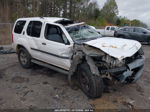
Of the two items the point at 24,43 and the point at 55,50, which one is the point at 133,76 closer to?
the point at 55,50

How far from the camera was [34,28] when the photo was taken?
20.9 feet

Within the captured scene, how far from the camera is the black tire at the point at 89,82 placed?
4327 millimetres

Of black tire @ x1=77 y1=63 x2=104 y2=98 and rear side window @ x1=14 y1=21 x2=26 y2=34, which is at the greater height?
rear side window @ x1=14 y1=21 x2=26 y2=34

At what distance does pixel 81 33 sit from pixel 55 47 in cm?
93

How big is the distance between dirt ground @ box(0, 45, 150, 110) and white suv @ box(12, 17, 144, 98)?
358mm

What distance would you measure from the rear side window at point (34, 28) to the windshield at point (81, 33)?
124cm

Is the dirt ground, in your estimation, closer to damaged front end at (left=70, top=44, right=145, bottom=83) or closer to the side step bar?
the side step bar

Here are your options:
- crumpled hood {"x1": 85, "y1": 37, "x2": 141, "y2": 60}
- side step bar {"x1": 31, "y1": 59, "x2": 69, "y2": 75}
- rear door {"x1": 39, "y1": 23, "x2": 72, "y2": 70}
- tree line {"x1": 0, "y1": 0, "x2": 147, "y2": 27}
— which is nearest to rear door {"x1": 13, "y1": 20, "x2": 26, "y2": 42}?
side step bar {"x1": 31, "y1": 59, "x2": 69, "y2": 75}

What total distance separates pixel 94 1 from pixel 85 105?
42408 mm

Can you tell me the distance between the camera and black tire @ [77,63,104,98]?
170 inches

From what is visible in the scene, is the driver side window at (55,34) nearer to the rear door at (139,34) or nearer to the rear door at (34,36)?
the rear door at (34,36)

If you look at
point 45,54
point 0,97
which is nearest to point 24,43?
point 45,54

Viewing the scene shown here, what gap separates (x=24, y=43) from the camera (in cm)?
667

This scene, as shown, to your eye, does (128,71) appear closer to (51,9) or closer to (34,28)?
(34,28)
